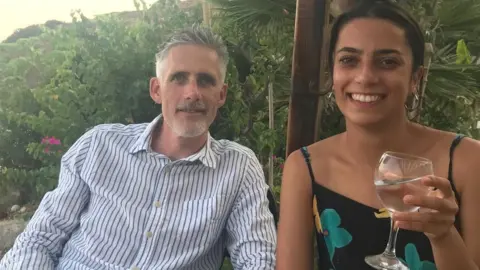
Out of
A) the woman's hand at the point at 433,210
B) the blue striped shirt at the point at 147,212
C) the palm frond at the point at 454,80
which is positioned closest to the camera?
the woman's hand at the point at 433,210

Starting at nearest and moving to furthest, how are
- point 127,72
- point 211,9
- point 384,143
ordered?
point 384,143
point 127,72
point 211,9

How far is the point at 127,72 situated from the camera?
2629 millimetres

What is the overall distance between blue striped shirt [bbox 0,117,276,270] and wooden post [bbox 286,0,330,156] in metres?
0.27

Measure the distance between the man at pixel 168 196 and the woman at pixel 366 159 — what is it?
0.63ft

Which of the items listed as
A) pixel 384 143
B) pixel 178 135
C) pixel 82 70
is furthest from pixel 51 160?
pixel 384 143

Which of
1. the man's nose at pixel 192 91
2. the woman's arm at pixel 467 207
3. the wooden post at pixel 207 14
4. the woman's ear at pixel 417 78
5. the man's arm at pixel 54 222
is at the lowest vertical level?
the man's arm at pixel 54 222

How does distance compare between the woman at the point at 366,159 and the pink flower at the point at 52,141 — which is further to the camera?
the pink flower at the point at 52,141

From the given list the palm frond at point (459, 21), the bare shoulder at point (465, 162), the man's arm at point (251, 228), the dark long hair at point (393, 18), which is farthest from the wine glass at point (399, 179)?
the palm frond at point (459, 21)

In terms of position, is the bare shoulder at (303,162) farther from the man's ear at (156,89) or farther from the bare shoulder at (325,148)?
the man's ear at (156,89)

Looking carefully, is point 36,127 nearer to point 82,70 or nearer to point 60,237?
point 82,70

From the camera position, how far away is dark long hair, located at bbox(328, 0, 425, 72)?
5.01ft

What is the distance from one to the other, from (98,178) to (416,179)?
122 centimetres

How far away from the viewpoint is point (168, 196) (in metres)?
1.86

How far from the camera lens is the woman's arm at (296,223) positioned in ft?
5.30
